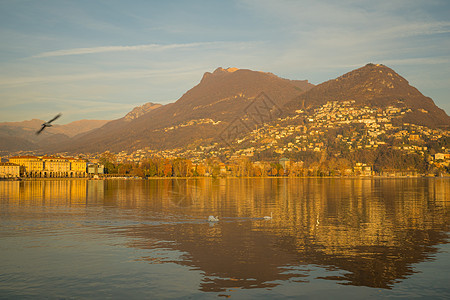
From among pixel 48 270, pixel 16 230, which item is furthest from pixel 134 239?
pixel 16 230

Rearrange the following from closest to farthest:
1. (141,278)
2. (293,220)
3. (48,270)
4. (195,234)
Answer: (141,278) < (48,270) < (195,234) < (293,220)

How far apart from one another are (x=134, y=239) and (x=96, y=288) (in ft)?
39.0

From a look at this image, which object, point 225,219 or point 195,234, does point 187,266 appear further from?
point 225,219

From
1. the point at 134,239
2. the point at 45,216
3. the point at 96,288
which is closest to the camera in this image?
the point at 96,288

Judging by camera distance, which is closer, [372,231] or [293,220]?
[372,231]

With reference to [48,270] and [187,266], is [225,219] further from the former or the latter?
[48,270]

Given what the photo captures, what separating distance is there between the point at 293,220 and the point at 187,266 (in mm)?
20721

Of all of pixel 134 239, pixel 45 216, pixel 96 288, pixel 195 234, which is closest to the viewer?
pixel 96 288

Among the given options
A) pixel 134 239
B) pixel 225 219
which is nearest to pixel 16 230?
pixel 134 239

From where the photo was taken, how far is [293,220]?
42906 millimetres

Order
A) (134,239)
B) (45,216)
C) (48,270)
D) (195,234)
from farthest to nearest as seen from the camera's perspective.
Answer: (45,216) < (195,234) < (134,239) < (48,270)

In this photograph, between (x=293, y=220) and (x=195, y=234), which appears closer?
(x=195, y=234)

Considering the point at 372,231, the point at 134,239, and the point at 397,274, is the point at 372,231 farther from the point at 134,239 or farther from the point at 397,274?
the point at 134,239

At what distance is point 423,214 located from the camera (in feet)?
159
